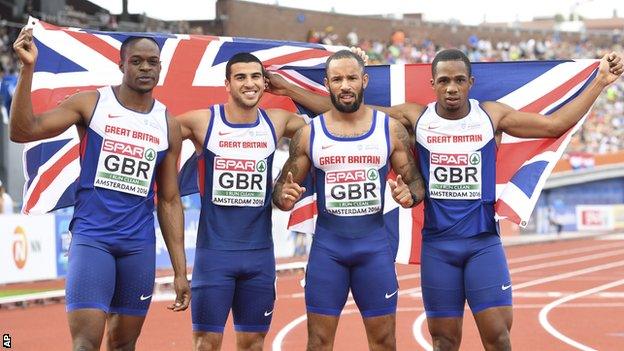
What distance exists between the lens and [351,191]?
7.36 meters

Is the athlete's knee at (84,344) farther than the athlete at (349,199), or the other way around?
the athlete at (349,199)

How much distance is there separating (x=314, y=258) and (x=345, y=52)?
4.43 feet

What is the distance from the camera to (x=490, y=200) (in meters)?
7.79

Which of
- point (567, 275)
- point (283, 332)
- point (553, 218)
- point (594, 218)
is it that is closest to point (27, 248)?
point (283, 332)

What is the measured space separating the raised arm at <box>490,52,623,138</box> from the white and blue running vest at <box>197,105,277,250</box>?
1633 millimetres

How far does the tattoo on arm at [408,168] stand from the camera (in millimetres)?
7516

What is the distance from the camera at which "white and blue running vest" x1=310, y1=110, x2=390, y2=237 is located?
7.35 meters

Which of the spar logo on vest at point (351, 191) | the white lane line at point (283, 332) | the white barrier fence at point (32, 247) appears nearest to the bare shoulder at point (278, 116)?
the spar logo on vest at point (351, 191)

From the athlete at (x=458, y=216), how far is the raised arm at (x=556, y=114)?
140mm

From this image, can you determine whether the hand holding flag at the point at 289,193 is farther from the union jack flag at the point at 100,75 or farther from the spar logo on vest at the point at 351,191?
the union jack flag at the point at 100,75

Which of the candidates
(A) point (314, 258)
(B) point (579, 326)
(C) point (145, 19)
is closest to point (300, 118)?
(A) point (314, 258)

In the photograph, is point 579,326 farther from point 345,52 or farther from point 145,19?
point 145,19

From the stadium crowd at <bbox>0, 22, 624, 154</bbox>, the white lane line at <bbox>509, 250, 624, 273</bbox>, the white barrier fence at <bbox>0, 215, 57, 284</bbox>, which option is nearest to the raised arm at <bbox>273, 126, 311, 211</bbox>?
the white barrier fence at <bbox>0, 215, 57, 284</bbox>

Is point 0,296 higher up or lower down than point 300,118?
lower down
